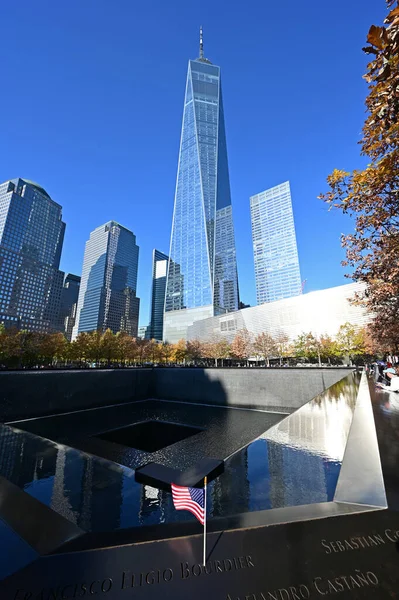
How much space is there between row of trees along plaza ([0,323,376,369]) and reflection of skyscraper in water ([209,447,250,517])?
31919 mm

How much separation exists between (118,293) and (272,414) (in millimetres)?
148989

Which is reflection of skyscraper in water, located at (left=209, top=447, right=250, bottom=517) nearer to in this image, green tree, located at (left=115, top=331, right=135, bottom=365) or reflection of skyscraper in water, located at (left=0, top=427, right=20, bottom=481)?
reflection of skyscraper in water, located at (left=0, top=427, right=20, bottom=481)

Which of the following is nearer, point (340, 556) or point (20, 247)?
point (340, 556)

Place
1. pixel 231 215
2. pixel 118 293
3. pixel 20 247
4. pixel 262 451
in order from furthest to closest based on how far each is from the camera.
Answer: pixel 118 293 → pixel 231 215 → pixel 20 247 → pixel 262 451

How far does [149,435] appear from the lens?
1630 centimetres

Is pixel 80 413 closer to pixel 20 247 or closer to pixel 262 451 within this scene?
pixel 262 451

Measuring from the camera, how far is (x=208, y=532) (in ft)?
8.07

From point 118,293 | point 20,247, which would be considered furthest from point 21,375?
point 118,293

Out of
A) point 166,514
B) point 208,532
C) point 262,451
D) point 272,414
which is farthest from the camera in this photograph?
point 272,414

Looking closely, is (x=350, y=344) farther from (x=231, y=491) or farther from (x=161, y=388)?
(x=231, y=491)

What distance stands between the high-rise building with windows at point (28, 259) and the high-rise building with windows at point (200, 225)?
177 feet

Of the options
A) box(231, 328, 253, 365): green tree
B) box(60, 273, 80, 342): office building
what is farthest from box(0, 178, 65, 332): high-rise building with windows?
box(231, 328, 253, 365): green tree

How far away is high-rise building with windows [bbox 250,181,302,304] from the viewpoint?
136125 millimetres

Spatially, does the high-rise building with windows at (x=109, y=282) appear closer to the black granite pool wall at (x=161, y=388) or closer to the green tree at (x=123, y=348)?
the green tree at (x=123, y=348)
